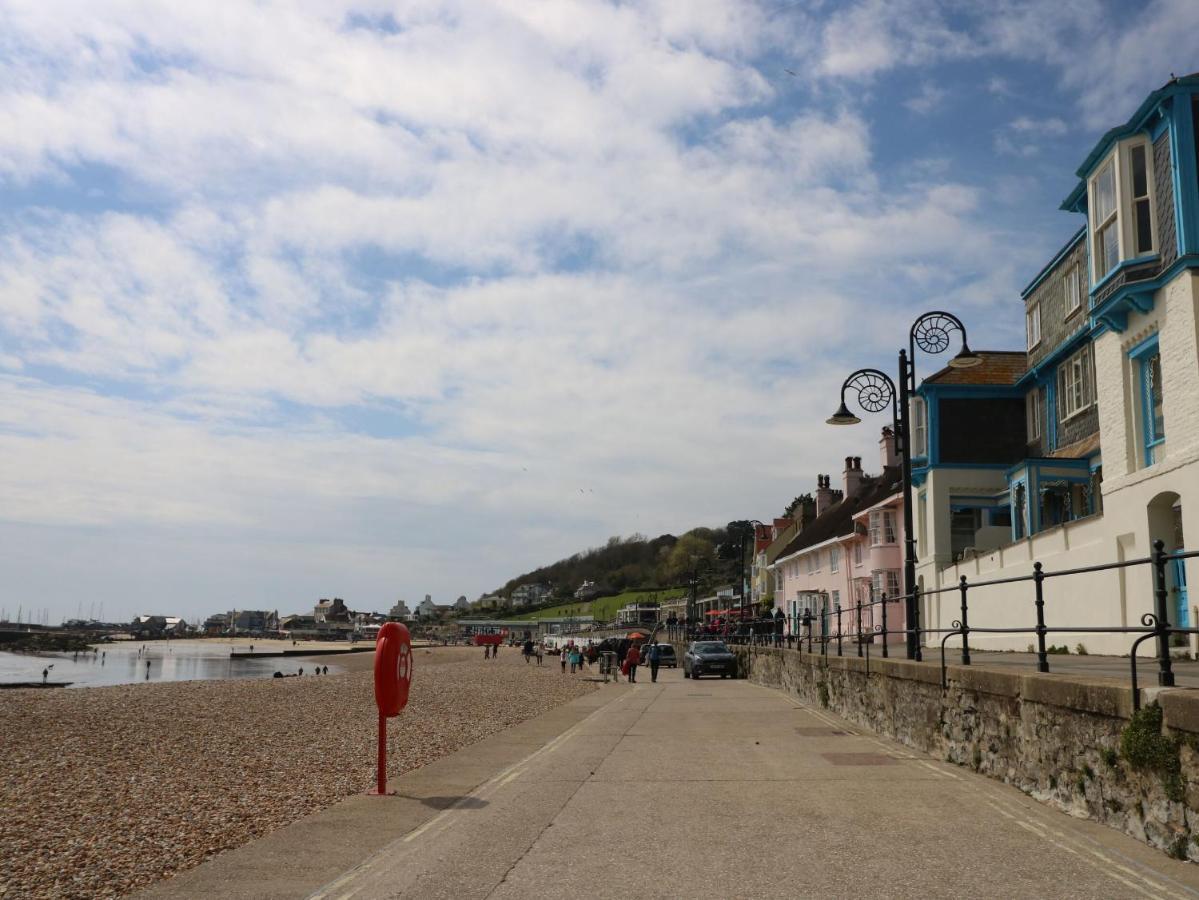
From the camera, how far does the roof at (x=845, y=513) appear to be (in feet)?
155

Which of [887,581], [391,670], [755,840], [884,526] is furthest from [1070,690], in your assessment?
[884,526]

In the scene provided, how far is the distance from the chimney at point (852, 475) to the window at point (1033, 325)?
101 ft

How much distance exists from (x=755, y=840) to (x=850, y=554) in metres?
42.8

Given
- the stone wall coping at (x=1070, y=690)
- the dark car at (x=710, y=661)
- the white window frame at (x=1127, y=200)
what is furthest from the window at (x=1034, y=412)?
the stone wall coping at (x=1070, y=690)

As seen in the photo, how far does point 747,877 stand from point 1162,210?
47.4ft

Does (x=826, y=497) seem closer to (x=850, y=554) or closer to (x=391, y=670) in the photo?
(x=850, y=554)

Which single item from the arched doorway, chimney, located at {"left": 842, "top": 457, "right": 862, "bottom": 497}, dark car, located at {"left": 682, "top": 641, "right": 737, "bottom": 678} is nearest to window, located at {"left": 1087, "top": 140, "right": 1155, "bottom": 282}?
the arched doorway

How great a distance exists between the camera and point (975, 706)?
10.5 meters

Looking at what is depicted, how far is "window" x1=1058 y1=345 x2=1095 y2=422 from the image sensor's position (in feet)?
79.7

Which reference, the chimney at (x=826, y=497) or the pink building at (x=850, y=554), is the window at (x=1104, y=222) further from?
the chimney at (x=826, y=497)

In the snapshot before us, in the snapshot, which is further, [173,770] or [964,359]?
[964,359]

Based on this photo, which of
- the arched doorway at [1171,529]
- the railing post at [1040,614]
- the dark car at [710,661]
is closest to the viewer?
the railing post at [1040,614]

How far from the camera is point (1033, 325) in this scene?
28.0 m

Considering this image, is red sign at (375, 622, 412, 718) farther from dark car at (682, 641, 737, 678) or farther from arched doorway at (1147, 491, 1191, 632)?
dark car at (682, 641, 737, 678)
